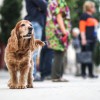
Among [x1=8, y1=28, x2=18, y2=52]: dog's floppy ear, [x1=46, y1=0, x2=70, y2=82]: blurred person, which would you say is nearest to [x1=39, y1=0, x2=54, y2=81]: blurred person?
[x1=46, y1=0, x2=70, y2=82]: blurred person

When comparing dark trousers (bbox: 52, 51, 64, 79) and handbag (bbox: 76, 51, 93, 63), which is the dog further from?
handbag (bbox: 76, 51, 93, 63)

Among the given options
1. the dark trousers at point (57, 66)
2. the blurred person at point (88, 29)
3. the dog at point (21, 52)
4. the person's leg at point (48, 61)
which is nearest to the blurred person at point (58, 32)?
the dark trousers at point (57, 66)

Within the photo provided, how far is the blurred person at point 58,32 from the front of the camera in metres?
14.4

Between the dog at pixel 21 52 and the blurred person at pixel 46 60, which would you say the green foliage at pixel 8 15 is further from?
the dog at pixel 21 52

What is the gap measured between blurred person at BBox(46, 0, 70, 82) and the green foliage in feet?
61.5

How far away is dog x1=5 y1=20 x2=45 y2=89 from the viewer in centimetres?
1073

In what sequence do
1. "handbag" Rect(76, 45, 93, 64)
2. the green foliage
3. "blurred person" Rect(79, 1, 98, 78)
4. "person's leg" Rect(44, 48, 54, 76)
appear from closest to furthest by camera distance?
"person's leg" Rect(44, 48, 54, 76) < "blurred person" Rect(79, 1, 98, 78) < "handbag" Rect(76, 45, 93, 64) < the green foliage

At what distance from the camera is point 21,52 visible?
10828mm

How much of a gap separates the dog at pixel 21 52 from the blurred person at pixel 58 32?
3.45 m

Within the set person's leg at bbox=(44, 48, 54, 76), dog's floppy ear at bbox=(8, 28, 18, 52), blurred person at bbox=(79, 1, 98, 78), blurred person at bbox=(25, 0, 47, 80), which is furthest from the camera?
blurred person at bbox=(79, 1, 98, 78)

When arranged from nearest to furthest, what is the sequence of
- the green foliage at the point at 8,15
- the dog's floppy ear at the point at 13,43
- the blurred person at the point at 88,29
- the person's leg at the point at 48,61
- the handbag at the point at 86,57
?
the dog's floppy ear at the point at 13,43 < the person's leg at the point at 48,61 < the blurred person at the point at 88,29 < the handbag at the point at 86,57 < the green foliage at the point at 8,15

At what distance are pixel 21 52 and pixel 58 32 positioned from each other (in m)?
3.79

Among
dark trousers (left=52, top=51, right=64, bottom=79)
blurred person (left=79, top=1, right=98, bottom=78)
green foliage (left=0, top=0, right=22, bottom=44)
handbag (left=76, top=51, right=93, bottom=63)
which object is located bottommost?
dark trousers (left=52, top=51, right=64, bottom=79)

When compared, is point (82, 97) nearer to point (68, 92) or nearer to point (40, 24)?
point (68, 92)
